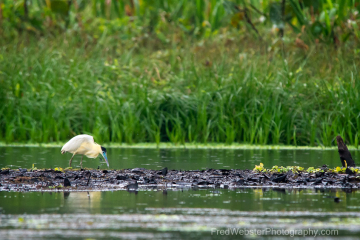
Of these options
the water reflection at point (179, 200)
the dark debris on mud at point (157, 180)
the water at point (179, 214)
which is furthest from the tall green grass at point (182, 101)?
the water at point (179, 214)

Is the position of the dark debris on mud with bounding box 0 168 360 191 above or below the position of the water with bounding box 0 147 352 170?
below

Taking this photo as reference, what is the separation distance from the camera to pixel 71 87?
58.7ft

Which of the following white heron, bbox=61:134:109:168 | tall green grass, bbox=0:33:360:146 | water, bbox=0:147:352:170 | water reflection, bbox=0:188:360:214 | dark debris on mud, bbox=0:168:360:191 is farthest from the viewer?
tall green grass, bbox=0:33:360:146

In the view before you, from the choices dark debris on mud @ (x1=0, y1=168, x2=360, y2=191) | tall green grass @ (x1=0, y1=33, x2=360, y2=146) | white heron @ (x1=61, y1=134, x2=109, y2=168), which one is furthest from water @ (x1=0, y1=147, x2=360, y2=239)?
tall green grass @ (x1=0, y1=33, x2=360, y2=146)

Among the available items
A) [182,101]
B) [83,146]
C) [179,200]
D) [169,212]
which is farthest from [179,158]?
[169,212]

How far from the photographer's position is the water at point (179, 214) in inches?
209

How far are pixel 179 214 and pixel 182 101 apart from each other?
10817mm

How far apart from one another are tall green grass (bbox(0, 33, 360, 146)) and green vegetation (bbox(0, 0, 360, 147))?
1.2 inches

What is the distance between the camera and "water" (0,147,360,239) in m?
5.32

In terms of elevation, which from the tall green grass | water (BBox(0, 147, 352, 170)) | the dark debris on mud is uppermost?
the tall green grass

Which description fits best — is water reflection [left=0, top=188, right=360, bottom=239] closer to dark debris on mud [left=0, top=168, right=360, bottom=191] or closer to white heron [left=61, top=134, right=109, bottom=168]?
dark debris on mud [left=0, top=168, right=360, bottom=191]

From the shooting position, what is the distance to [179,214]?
246 inches

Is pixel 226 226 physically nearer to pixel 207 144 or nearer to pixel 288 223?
pixel 288 223

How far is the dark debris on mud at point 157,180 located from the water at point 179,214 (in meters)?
0.51
